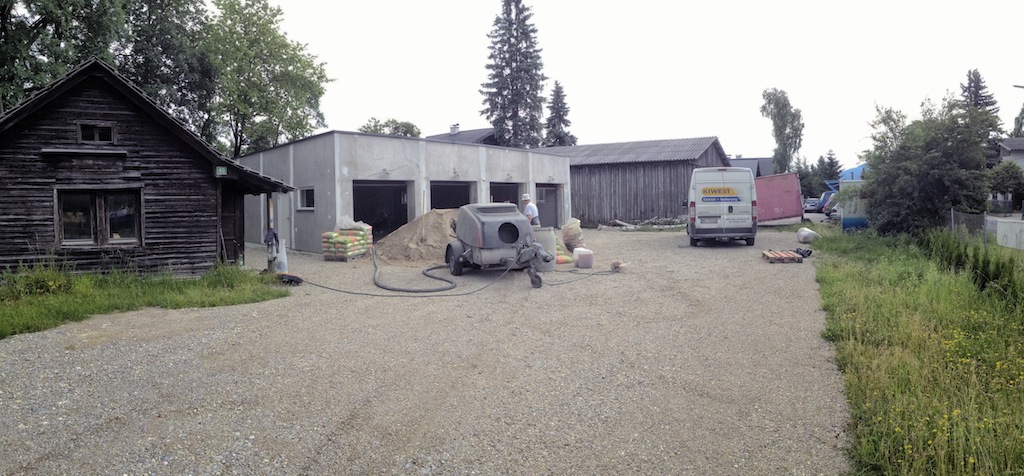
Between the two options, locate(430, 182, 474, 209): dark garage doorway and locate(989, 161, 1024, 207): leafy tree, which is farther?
locate(989, 161, 1024, 207): leafy tree

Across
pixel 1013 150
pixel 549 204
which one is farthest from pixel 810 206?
pixel 549 204

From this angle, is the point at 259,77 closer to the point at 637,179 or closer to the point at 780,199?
the point at 637,179

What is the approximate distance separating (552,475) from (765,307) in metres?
6.90

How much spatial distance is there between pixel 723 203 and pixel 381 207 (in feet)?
52.5

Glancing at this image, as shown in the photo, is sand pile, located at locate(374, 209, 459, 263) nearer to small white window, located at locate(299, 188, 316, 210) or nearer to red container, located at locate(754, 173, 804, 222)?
small white window, located at locate(299, 188, 316, 210)

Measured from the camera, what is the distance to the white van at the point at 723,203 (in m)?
20.0

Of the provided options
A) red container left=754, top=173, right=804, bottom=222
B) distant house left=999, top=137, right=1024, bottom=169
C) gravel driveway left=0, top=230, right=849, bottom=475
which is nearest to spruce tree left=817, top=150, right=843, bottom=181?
distant house left=999, top=137, right=1024, bottom=169

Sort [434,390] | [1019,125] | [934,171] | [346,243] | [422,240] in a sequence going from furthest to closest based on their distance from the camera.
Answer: [1019,125], [422,240], [346,243], [934,171], [434,390]

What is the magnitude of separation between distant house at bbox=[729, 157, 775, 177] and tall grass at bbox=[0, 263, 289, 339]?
45770 millimetres

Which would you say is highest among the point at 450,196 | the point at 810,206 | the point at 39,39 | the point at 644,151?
the point at 39,39

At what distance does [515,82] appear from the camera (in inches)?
1950

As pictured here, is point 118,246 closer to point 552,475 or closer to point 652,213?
point 552,475

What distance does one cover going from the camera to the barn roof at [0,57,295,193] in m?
12.4

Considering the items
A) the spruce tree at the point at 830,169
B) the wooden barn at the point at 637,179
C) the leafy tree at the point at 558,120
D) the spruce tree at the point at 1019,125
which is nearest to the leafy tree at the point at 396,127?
the leafy tree at the point at 558,120
